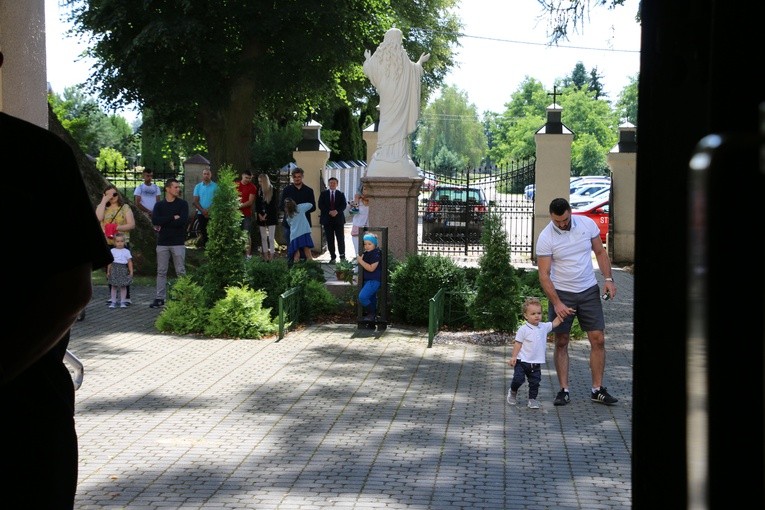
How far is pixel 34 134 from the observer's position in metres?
2.38

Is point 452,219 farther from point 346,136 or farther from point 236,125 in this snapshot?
point 346,136

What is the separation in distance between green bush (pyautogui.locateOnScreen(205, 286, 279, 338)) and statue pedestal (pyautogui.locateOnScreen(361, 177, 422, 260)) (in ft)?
12.1

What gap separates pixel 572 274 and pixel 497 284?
14.1 feet

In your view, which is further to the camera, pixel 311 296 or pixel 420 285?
pixel 311 296

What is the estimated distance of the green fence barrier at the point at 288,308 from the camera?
13.4 metres

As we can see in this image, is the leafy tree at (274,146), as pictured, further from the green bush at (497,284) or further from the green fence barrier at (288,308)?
the green bush at (497,284)

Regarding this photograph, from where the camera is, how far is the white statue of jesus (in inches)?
654

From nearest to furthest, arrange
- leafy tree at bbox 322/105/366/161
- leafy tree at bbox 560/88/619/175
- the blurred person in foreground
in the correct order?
the blurred person in foreground, leafy tree at bbox 322/105/366/161, leafy tree at bbox 560/88/619/175

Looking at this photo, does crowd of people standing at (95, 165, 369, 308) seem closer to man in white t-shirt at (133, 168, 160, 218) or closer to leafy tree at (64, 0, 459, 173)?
man in white t-shirt at (133, 168, 160, 218)

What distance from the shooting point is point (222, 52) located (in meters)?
27.1

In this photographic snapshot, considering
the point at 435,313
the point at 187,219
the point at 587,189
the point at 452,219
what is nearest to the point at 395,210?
the point at 187,219

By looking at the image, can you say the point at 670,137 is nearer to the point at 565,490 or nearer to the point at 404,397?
the point at 565,490

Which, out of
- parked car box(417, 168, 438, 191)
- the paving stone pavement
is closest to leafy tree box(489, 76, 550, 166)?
parked car box(417, 168, 438, 191)

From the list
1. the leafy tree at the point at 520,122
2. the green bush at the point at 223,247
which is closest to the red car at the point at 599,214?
the green bush at the point at 223,247
